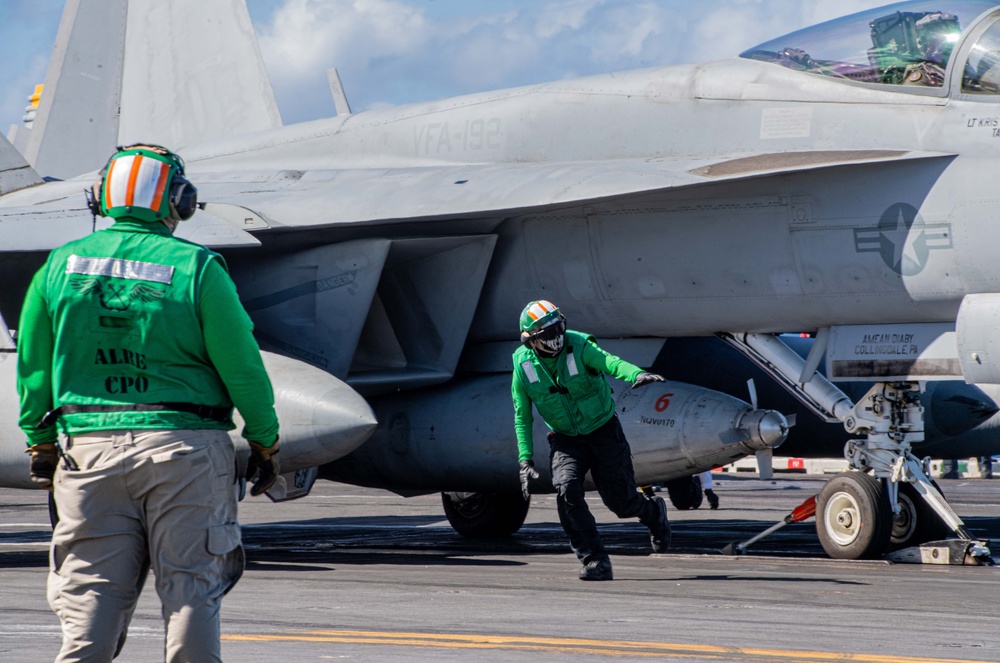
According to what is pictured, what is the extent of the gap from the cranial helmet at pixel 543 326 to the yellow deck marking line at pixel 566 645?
2986 mm

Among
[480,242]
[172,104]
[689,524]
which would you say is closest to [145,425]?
[480,242]

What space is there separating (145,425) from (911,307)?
677 cm

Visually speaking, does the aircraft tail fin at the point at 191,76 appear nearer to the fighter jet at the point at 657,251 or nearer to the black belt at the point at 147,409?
the fighter jet at the point at 657,251

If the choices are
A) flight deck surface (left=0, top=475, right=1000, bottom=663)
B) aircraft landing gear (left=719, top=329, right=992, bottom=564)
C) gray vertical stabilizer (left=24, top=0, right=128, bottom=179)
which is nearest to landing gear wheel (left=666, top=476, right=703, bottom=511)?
flight deck surface (left=0, top=475, right=1000, bottom=663)

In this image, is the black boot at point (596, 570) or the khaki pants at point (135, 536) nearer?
the khaki pants at point (135, 536)

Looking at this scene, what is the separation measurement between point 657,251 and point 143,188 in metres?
6.67

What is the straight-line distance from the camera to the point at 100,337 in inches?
140

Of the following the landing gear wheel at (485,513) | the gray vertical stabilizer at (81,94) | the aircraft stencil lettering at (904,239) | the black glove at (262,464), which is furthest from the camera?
the gray vertical stabilizer at (81,94)

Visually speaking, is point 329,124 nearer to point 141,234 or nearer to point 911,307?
point 911,307

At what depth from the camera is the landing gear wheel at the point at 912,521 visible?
9.62 m

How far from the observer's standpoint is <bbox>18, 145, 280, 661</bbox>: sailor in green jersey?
11.4 feet

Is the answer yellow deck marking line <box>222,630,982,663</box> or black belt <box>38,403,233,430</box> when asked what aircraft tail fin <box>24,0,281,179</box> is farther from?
black belt <box>38,403,233,430</box>

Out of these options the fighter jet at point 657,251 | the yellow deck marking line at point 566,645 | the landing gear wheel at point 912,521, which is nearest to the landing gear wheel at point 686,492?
the fighter jet at point 657,251

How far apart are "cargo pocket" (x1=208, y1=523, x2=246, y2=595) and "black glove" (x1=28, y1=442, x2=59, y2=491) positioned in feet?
1.88
